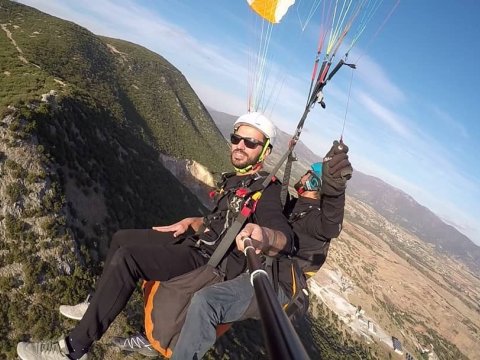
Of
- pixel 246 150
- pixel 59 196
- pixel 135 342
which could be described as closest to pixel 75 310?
pixel 135 342

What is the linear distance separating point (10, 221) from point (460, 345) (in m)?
130

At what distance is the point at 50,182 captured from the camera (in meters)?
20.2

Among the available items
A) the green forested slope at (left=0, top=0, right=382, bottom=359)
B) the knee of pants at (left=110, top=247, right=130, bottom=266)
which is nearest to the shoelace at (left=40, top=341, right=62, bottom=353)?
the knee of pants at (left=110, top=247, right=130, bottom=266)

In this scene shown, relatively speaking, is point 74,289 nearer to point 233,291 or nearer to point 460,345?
point 233,291

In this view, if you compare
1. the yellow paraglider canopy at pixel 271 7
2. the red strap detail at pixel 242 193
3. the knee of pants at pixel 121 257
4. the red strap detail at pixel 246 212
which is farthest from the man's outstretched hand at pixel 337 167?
the yellow paraglider canopy at pixel 271 7

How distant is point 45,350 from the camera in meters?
4.70

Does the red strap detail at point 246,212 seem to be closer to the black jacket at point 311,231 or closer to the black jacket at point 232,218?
the black jacket at point 232,218

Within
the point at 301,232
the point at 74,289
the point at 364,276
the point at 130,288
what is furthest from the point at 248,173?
the point at 364,276

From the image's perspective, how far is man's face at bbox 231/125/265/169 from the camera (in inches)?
235

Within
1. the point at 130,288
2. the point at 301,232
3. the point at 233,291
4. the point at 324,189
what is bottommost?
the point at 130,288

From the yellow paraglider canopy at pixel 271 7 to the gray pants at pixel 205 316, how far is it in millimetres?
7974

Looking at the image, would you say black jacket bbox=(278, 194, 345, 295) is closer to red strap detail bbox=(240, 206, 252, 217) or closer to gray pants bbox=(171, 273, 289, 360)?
gray pants bbox=(171, 273, 289, 360)

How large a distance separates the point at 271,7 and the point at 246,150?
573 cm

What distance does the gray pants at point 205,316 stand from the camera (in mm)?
4578
